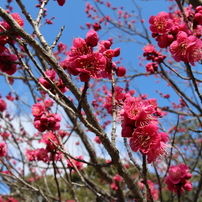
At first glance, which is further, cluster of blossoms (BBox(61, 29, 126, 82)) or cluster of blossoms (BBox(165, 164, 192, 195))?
cluster of blossoms (BBox(165, 164, 192, 195))

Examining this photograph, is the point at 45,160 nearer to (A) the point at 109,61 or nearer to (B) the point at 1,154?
(B) the point at 1,154

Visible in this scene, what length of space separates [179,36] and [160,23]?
338mm

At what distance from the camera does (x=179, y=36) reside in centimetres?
178

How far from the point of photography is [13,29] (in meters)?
1.14

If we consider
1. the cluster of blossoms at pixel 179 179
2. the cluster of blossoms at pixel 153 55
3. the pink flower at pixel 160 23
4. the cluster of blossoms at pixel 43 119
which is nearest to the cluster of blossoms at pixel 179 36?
the pink flower at pixel 160 23

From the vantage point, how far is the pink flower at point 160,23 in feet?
6.55

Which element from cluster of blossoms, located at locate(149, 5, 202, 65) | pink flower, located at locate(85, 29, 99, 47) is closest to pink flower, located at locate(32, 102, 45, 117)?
pink flower, located at locate(85, 29, 99, 47)

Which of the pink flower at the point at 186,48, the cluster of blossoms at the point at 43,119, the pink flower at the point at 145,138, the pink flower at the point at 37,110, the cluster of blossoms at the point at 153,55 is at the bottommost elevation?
the pink flower at the point at 145,138

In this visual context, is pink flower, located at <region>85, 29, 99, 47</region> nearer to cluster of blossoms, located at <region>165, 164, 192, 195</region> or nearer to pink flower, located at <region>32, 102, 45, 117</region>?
pink flower, located at <region>32, 102, 45, 117</region>

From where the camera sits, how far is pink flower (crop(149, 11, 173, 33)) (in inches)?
78.5

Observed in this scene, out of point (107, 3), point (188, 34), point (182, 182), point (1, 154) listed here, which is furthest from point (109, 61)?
point (107, 3)

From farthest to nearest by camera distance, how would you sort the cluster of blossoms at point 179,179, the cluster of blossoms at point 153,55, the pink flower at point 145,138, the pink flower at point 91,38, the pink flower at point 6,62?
the cluster of blossoms at point 153,55 → the cluster of blossoms at point 179,179 → the pink flower at point 6,62 → the pink flower at point 91,38 → the pink flower at point 145,138

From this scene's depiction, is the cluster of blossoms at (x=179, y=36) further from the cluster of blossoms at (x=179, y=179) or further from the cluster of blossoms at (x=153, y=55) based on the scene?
the cluster of blossoms at (x=179, y=179)

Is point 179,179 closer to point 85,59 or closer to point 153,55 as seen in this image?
point 85,59
